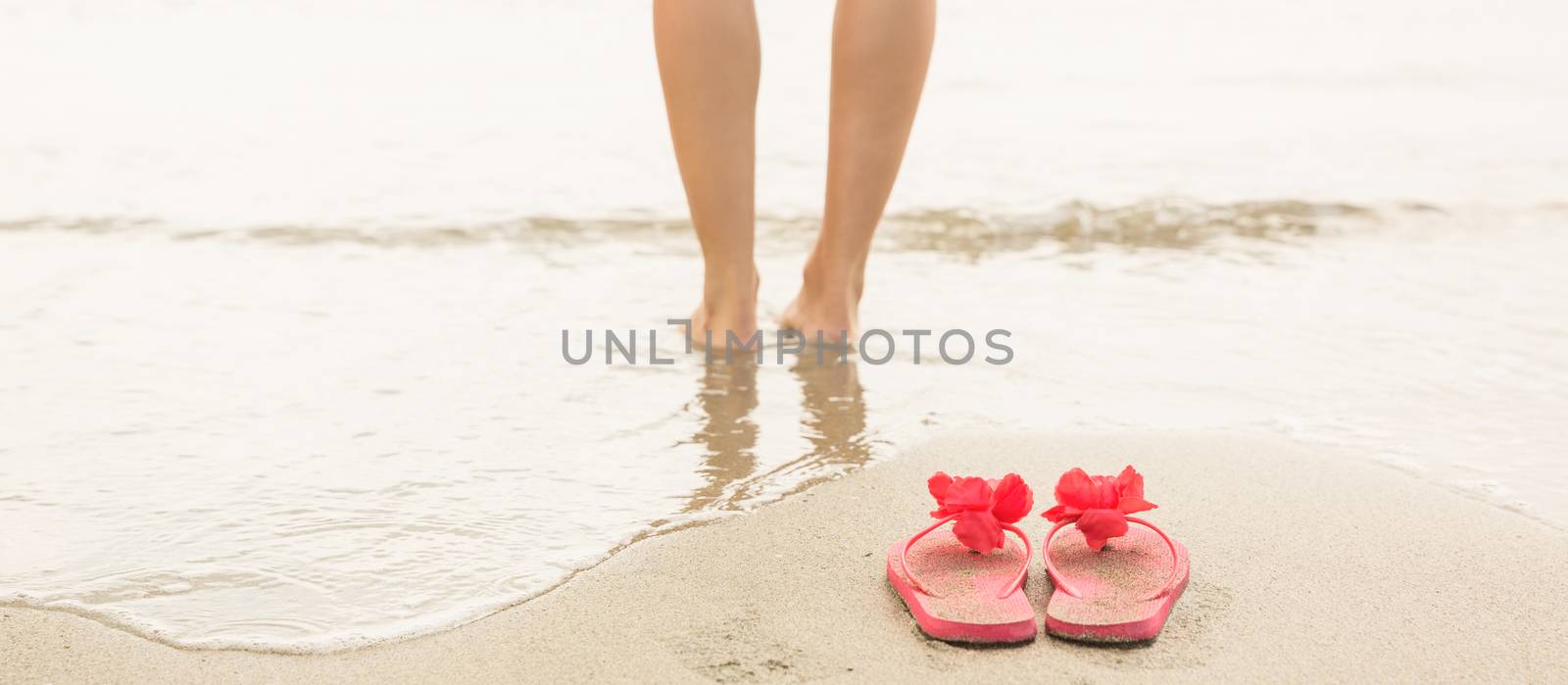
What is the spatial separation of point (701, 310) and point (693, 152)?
0.30 metres

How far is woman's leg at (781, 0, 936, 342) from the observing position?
2.03 m

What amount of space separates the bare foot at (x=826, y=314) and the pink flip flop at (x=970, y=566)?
2.72ft

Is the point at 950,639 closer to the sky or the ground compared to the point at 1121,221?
closer to the ground

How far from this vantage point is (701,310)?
2.21m

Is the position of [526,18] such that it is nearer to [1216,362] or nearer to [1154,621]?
[1216,362]

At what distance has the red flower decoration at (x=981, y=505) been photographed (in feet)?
4.26

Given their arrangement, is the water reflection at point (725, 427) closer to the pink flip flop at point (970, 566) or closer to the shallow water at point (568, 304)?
the shallow water at point (568, 304)

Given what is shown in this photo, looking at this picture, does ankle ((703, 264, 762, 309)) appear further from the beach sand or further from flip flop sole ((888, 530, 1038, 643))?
flip flop sole ((888, 530, 1038, 643))

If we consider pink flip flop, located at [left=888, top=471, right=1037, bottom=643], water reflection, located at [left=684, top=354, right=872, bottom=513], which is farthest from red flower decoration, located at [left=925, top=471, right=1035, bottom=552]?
water reflection, located at [left=684, top=354, right=872, bottom=513]

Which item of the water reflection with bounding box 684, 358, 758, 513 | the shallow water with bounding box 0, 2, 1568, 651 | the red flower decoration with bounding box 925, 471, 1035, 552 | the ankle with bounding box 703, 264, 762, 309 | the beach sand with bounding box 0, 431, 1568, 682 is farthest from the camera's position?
the ankle with bounding box 703, 264, 762, 309

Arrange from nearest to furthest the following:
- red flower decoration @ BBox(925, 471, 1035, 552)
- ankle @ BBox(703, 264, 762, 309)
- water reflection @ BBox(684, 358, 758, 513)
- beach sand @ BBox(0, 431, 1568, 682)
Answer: beach sand @ BBox(0, 431, 1568, 682), red flower decoration @ BBox(925, 471, 1035, 552), water reflection @ BBox(684, 358, 758, 513), ankle @ BBox(703, 264, 762, 309)

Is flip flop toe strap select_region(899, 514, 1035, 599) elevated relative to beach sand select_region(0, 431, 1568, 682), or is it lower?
elevated

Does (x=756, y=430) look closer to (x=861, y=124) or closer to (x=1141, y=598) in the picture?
(x=861, y=124)

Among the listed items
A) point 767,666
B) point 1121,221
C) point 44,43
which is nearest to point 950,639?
point 767,666
